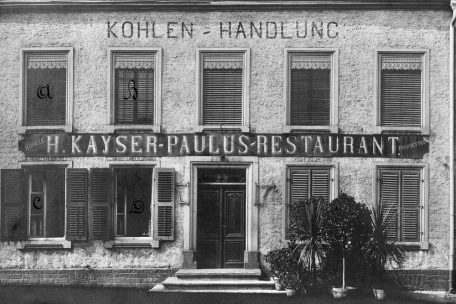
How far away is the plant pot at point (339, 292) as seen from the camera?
44.9 ft

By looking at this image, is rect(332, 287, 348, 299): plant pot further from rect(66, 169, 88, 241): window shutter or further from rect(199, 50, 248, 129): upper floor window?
rect(66, 169, 88, 241): window shutter

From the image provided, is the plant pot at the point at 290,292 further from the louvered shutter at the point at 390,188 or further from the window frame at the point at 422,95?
the window frame at the point at 422,95

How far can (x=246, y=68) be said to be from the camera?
1492 centimetres

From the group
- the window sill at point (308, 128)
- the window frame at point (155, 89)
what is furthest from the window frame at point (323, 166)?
the window frame at point (155, 89)

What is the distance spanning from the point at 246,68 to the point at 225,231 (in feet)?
11.6

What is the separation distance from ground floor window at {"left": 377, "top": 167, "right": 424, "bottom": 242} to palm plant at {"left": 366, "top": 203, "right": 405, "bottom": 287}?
51cm

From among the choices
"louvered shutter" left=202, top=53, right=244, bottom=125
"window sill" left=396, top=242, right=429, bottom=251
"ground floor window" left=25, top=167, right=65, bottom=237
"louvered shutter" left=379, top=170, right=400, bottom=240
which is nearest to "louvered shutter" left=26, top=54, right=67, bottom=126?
"ground floor window" left=25, top=167, right=65, bottom=237

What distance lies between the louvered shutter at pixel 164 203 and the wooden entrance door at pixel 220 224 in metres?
0.65

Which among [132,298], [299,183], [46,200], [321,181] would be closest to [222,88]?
[299,183]

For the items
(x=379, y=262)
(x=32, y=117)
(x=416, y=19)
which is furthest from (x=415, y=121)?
(x=32, y=117)

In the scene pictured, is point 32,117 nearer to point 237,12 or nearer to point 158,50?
point 158,50

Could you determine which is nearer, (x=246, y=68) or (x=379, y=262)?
(x=379, y=262)

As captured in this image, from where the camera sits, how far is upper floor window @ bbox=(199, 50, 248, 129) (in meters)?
14.9

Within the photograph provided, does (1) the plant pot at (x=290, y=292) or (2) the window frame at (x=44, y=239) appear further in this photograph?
(2) the window frame at (x=44, y=239)
